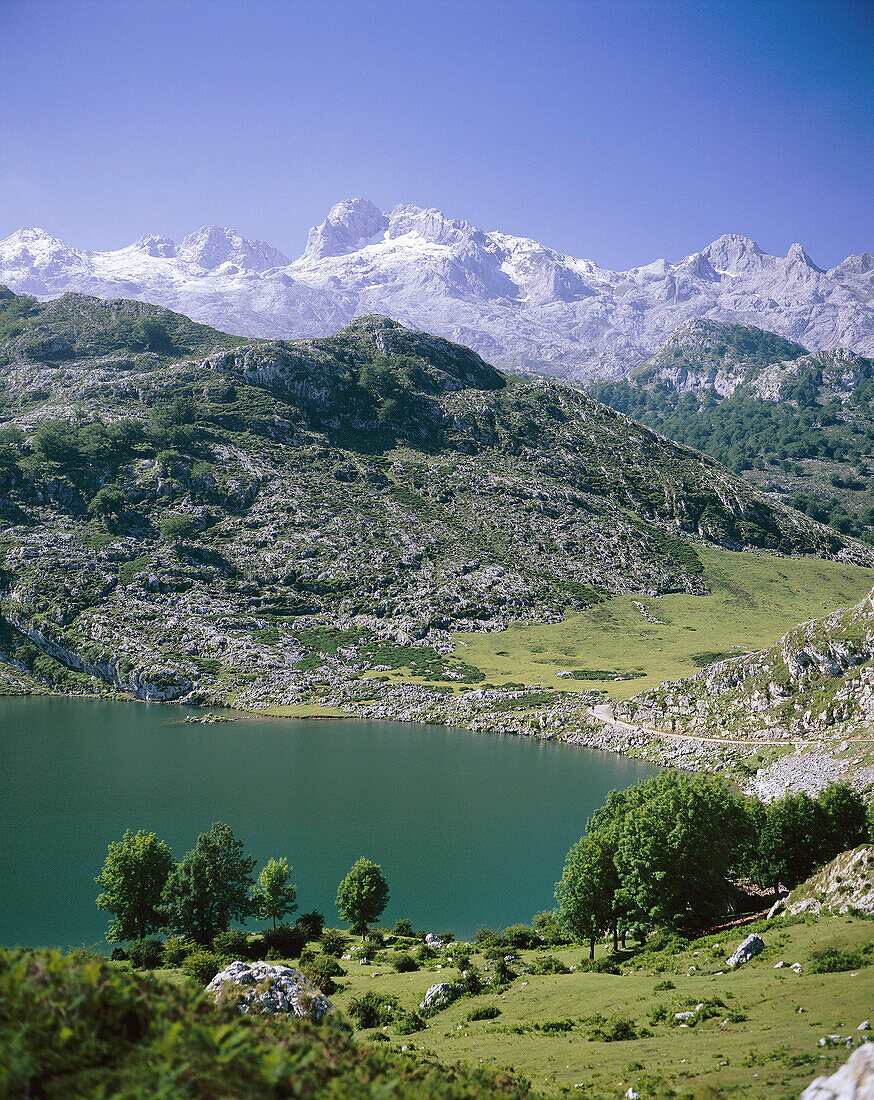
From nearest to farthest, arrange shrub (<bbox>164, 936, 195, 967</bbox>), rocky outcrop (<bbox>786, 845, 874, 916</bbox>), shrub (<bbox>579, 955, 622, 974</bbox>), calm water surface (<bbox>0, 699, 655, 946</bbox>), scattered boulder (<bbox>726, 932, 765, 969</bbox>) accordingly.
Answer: scattered boulder (<bbox>726, 932, 765, 969</bbox>) < rocky outcrop (<bbox>786, 845, 874, 916</bbox>) < shrub (<bbox>579, 955, 622, 974</bbox>) < shrub (<bbox>164, 936, 195, 967</bbox>) < calm water surface (<bbox>0, 699, 655, 946</bbox>)

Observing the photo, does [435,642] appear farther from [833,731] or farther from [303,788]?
[833,731]

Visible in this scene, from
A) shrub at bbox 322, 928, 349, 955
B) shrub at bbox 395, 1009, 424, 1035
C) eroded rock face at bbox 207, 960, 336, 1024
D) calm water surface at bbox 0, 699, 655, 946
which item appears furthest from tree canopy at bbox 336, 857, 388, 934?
eroded rock face at bbox 207, 960, 336, 1024

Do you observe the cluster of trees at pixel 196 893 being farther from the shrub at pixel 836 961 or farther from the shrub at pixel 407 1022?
the shrub at pixel 836 961

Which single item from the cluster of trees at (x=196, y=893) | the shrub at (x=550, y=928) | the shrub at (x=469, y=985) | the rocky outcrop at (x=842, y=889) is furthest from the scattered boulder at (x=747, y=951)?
the cluster of trees at (x=196, y=893)

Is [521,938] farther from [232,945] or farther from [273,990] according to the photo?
[273,990]

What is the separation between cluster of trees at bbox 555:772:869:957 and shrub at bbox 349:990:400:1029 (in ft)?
57.1

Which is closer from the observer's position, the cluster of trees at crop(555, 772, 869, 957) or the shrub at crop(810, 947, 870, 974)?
the shrub at crop(810, 947, 870, 974)

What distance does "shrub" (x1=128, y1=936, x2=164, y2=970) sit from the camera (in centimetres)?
4603

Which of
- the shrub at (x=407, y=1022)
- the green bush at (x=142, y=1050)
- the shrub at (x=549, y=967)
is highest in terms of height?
the green bush at (x=142, y=1050)

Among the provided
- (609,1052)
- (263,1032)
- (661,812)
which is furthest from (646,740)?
(263,1032)

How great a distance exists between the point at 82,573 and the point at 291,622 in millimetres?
63826

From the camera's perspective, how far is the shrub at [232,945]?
48062mm

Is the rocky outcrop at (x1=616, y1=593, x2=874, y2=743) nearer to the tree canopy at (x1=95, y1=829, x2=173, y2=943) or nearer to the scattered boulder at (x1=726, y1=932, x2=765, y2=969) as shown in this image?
the scattered boulder at (x1=726, y1=932, x2=765, y2=969)

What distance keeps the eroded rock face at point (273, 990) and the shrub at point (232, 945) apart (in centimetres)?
1748
